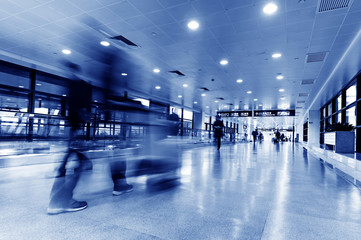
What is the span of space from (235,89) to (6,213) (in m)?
12.7

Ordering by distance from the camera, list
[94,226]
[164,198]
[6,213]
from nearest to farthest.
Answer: [94,226] < [6,213] < [164,198]

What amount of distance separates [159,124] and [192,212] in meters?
1.68

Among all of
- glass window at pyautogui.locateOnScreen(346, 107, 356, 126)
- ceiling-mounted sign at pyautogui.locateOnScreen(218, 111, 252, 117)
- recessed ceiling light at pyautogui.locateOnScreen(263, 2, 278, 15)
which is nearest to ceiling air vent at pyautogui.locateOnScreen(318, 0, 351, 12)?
recessed ceiling light at pyautogui.locateOnScreen(263, 2, 278, 15)

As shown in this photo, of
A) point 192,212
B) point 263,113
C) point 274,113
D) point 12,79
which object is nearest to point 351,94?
point 274,113

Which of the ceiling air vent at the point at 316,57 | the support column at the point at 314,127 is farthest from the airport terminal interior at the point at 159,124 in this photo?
the support column at the point at 314,127

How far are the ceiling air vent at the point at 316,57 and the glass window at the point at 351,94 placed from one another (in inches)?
155

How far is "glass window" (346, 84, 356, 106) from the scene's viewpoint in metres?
9.85

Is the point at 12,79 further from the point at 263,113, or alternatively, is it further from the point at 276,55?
the point at 263,113

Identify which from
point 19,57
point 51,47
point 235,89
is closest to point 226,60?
point 235,89

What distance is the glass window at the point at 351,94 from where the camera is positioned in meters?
9.85

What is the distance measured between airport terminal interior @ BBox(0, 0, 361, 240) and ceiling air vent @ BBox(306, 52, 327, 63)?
27cm

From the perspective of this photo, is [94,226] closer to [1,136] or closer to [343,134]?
[1,136]

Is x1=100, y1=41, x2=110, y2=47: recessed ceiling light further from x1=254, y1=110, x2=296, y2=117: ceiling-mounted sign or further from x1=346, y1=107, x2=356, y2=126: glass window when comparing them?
x1=254, y1=110, x2=296, y2=117: ceiling-mounted sign

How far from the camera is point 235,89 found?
13.1 meters
